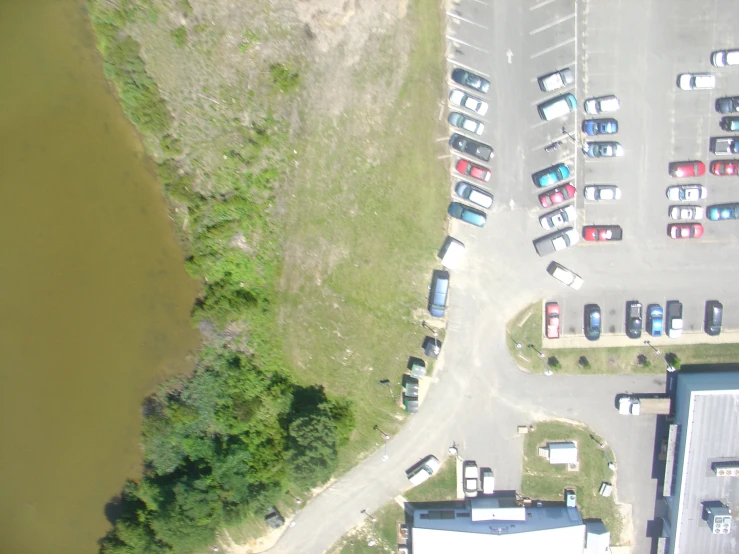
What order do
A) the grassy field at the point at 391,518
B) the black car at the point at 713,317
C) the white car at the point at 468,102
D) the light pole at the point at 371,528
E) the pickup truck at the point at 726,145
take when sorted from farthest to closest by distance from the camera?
the light pole at the point at 371,528, the grassy field at the point at 391,518, the black car at the point at 713,317, the pickup truck at the point at 726,145, the white car at the point at 468,102

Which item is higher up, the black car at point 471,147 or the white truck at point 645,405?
the black car at point 471,147

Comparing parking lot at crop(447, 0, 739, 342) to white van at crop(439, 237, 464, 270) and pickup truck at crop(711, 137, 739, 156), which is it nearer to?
pickup truck at crop(711, 137, 739, 156)

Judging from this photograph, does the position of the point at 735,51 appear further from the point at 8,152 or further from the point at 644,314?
the point at 8,152

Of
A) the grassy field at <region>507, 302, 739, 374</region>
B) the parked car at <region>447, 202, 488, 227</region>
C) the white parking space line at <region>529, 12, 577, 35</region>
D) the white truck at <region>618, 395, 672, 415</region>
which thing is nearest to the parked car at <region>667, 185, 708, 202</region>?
the grassy field at <region>507, 302, 739, 374</region>

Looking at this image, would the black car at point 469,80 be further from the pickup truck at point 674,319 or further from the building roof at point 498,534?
the building roof at point 498,534

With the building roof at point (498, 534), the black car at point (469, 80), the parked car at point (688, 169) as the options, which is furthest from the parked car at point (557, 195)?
the building roof at point (498, 534)

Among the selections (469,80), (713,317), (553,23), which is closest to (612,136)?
(553,23)

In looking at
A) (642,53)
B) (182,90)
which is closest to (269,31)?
(182,90)
